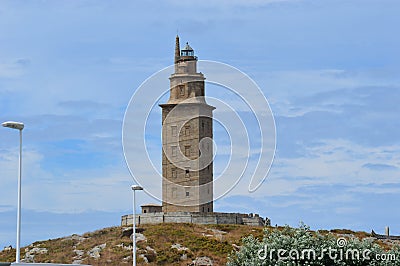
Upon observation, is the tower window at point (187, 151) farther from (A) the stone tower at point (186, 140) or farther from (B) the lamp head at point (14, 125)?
(B) the lamp head at point (14, 125)

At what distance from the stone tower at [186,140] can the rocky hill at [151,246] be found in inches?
321

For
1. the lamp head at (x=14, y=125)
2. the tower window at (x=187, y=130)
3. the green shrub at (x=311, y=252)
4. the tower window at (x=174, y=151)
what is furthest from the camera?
the tower window at (x=174, y=151)

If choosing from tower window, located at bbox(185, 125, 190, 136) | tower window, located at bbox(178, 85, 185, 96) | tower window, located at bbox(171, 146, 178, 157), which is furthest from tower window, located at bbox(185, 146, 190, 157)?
tower window, located at bbox(178, 85, 185, 96)

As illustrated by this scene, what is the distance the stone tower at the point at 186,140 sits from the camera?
8975 centimetres

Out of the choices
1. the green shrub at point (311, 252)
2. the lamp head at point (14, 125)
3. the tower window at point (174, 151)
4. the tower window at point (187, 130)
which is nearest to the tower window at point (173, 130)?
the tower window at point (187, 130)

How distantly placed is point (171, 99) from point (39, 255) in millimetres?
26317

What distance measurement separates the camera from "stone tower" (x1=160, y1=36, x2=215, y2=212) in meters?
89.8

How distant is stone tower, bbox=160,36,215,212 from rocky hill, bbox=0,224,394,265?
816 centimetres

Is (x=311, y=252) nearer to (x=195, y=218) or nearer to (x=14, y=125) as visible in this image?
(x=14, y=125)

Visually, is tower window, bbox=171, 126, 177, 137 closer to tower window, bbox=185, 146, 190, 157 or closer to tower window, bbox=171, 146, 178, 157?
tower window, bbox=171, 146, 178, 157

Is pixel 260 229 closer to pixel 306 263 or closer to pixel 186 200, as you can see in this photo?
pixel 186 200

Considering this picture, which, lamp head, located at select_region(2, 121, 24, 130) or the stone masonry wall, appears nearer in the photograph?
lamp head, located at select_region(2, 121, 24, 130)

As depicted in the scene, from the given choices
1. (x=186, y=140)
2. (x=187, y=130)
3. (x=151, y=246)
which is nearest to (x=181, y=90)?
(x=187, y=130)

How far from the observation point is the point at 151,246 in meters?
71.4
